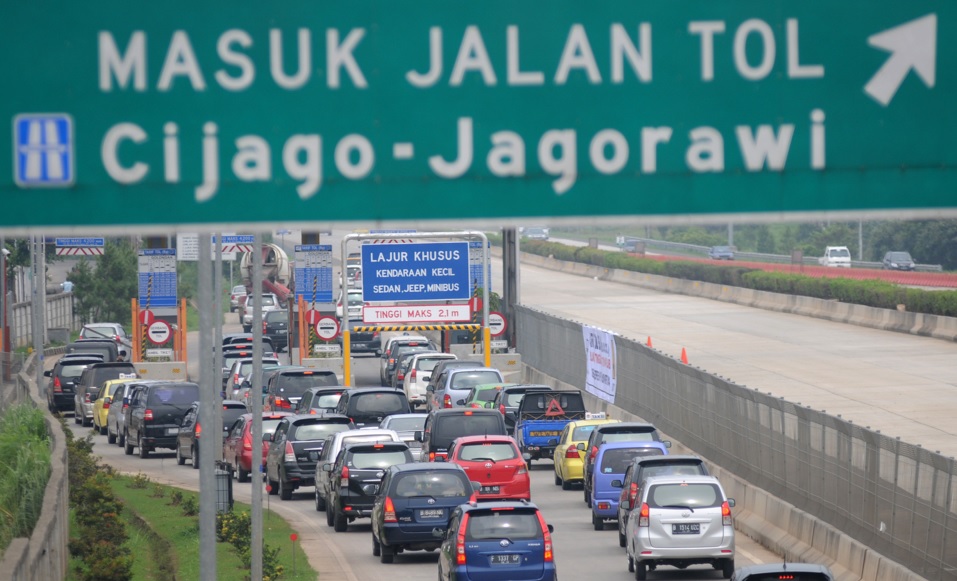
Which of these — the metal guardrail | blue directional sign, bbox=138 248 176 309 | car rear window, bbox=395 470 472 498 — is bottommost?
car rear window, bbox=395 470 472 498

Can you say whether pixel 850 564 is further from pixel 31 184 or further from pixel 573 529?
pixel 31 184

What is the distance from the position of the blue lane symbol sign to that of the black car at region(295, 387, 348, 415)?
99.2 ft

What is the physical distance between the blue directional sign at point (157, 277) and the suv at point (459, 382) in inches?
652

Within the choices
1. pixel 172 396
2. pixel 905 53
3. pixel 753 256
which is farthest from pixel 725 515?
pixel 753 256

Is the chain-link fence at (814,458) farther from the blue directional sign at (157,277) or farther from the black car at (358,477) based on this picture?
the blue directional sign at (157,277)

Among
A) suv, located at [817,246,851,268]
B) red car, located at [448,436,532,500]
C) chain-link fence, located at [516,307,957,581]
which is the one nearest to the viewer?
chain-link fence, located at [516,307,957,581]

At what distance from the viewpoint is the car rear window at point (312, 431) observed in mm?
30766

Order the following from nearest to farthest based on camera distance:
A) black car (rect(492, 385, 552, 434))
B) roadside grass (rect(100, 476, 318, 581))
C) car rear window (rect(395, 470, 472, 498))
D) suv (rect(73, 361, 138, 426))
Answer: roadside grass (rect(100, 476, 318, 581)) → car rear window (rect(395, 470, 472, 498)) → black car (rect(492, 385, 552, 434)) → suv (rect(73, 361, 138, 426))

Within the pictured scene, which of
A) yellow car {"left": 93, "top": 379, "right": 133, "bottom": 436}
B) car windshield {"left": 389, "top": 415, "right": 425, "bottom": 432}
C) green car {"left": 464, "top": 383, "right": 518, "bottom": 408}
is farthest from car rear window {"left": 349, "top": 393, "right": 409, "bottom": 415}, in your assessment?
yellow car {"left": 93, "top": 379, "right": 133, "bottom": 436}

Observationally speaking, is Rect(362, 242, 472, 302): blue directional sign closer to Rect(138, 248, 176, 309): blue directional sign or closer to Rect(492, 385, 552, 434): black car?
Rect(492, 385, 552, 434): black car

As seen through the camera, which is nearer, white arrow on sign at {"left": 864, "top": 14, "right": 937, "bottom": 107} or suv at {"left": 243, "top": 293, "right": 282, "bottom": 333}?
white arrow on sign at {"left": 864, "top": 14, "right": 937, "bottom": 107}

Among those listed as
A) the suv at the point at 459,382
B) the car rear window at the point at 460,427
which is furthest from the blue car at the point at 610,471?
the suv at the point at 459,382

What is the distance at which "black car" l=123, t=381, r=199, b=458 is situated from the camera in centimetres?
3859

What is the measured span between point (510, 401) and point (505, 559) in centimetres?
1726
